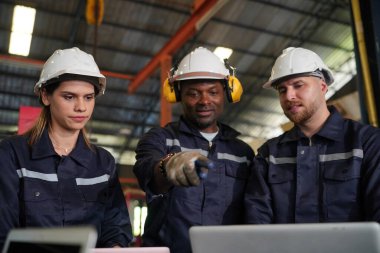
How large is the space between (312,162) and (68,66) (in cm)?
137

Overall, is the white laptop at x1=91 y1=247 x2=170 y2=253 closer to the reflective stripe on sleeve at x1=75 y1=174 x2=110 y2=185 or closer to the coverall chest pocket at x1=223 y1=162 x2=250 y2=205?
the reflective stripe on sleeve at x1=75 y1=174 x2=110 y2=185

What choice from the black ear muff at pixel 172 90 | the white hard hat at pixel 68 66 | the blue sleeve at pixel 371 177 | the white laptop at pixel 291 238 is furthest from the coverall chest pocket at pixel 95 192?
the blue sleeve at pixel 371 177

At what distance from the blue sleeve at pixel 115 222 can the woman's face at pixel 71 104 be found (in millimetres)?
353

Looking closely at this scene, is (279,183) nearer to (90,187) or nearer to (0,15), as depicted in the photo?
(90,187)

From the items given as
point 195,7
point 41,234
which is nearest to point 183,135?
point 41,234

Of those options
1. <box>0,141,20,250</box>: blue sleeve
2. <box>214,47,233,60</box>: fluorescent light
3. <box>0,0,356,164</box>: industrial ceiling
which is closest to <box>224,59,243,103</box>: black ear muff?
<box>0,141,20,250</box>: blue sleeve

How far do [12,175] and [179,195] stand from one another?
876 millimetres

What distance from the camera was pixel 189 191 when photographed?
7.31ft

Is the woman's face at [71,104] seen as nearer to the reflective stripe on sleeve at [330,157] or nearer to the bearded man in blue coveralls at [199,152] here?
the bearded man in blue coveralls at [199,152]

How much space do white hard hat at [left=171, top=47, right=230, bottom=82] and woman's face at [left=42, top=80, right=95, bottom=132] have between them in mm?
683

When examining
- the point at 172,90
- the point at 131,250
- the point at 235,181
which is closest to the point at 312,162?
the point at 235,181

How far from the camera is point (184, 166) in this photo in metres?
1.39

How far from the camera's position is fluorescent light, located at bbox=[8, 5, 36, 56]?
6965mm

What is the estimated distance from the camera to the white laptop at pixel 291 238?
81 cm
